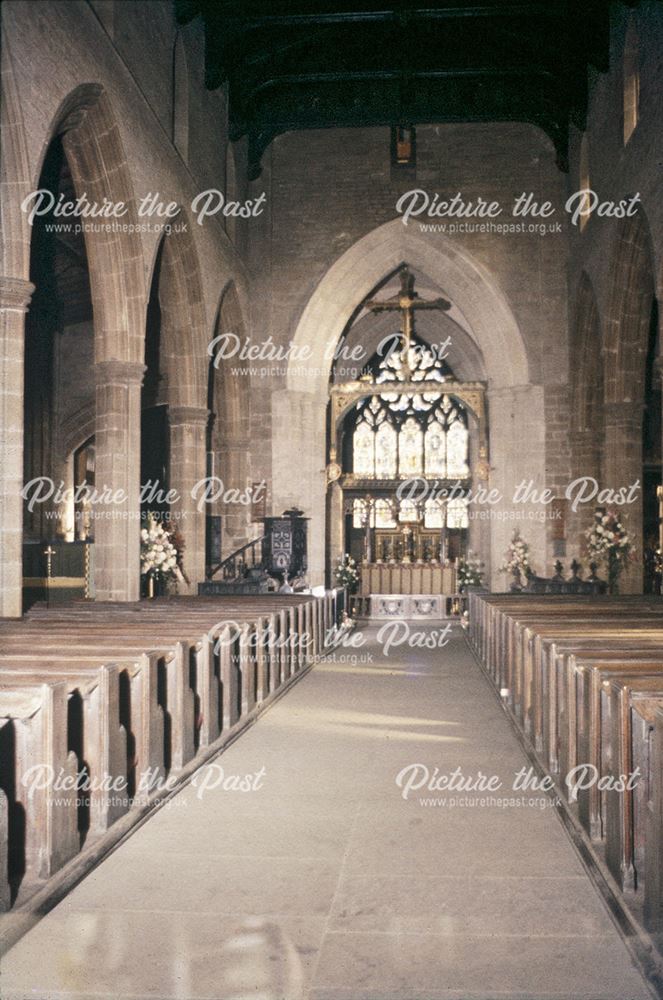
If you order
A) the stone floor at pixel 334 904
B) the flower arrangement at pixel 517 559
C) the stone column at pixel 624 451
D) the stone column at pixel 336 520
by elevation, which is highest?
the stone column at pixel 624 451

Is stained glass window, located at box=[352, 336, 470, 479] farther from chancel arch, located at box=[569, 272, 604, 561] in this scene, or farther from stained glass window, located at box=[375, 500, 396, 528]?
chancel arch, located at box=[569, 272, 604, 561]

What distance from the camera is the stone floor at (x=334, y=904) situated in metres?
2.64

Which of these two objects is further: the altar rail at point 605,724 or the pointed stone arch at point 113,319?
the pointed stone arch at point 113,319

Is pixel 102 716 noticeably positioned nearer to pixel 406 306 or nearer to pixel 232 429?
Answer: pixel 232 429

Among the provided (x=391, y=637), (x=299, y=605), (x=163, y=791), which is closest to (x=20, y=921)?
(x=163, y=791)

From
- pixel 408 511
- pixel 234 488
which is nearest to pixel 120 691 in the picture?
pixel 234 488

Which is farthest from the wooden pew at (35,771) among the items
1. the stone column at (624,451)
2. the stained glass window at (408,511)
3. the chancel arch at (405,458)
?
the stained glass window at (408,511)

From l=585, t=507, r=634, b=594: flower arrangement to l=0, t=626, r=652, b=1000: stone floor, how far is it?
25.2 feet

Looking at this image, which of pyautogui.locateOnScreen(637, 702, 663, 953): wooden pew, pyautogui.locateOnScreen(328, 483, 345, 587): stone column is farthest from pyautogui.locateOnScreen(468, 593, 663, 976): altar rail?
pyautogui.locateOnScreen(328, 483, 345, 587): stone column

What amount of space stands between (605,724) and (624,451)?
36.2 ft

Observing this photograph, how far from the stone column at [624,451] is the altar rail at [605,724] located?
6.90 m

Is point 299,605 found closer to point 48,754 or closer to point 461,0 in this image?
point 48,754

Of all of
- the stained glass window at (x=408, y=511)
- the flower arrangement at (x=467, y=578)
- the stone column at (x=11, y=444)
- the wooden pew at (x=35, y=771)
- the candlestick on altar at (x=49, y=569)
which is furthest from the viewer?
the stained glass window at (x=408, y=511)

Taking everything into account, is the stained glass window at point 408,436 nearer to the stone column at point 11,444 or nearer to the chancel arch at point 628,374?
the chancel arch at point 628,374
